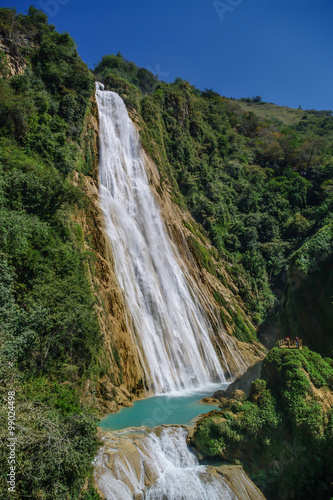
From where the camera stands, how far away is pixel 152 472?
11.4 meters

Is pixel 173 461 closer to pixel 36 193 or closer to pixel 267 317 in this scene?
pixel 36 193

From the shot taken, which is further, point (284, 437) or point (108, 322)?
point (108, 322)

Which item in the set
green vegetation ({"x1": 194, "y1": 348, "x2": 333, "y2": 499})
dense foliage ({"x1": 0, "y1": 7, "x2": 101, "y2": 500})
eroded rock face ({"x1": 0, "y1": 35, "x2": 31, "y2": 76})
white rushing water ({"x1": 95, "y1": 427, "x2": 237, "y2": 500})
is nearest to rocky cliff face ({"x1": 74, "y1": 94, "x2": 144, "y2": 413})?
dense foliage ({"x1": 0, "y1": 7, "x2": 101, "y2": 500})

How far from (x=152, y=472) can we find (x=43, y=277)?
840 cm

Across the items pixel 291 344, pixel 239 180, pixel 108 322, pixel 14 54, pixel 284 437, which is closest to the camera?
pixel 284 437

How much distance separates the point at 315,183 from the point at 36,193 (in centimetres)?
4507

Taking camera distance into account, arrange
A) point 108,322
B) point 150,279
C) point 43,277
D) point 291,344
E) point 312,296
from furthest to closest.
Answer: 1. point 150,279
2. point 108,322
3. point 312,296
4. point 291,344
5. point 43,277

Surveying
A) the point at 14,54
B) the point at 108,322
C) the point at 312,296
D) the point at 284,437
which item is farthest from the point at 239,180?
the point at 284,437

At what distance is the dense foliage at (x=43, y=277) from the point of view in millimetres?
8289

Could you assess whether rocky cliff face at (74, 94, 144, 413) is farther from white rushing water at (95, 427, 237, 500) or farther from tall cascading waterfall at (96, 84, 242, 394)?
white rushing water at (95, 427, 237, 500)

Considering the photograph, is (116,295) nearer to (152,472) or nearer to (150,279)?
(150,279)

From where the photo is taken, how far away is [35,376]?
11555 mm

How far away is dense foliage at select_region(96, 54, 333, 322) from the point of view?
3744 cm

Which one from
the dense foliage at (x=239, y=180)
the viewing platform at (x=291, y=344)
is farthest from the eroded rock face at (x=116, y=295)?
the viewing platform at (x=291, y=344)
